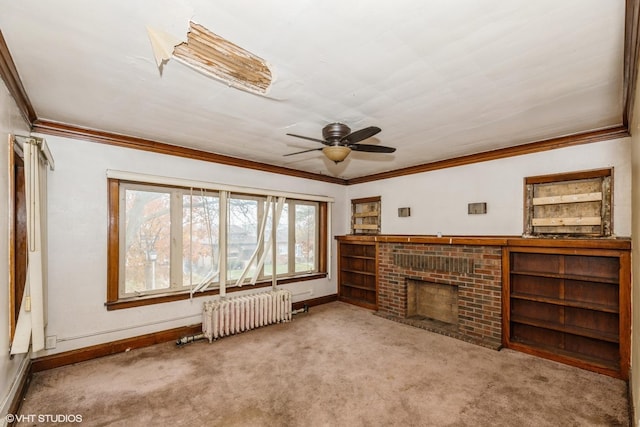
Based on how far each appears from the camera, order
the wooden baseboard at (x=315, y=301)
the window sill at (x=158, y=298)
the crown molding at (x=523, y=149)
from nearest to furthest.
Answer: the crown molding at (x=523, y=149) < the window sill at (x=158, y=298) < the wooden baseboard at (x=315, y=301)

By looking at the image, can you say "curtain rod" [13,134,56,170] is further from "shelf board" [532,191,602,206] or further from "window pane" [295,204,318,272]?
"shelf board" [532,191,602,206]

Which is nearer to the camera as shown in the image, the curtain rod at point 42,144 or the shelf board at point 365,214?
the curtain rod at point 42,144

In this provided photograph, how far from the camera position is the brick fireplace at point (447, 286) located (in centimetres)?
378

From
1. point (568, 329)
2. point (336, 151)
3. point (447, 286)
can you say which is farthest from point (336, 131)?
point (568, 329)

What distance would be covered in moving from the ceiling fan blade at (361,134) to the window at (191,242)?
2.16 metres

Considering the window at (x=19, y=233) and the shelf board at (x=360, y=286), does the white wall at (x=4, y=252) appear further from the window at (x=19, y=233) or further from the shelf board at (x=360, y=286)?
the shelf board at (x=360, y=286)

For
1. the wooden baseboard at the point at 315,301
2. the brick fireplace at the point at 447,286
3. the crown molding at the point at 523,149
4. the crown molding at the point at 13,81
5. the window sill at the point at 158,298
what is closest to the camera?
the crown molding at the point at 13,81

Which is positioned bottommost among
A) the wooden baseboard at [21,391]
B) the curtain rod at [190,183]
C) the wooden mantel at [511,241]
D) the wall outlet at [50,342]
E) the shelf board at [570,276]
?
the wooden baseboard at [21,391]

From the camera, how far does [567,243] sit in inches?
125

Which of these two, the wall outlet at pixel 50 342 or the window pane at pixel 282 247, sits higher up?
the window pane at pixel 282 247

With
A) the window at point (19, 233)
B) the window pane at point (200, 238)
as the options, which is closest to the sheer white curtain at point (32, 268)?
the window at point (19, 233)

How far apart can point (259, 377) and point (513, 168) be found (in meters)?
3.84

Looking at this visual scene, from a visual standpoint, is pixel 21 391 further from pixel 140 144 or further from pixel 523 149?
pixel 523 149

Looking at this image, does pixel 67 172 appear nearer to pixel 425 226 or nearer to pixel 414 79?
pixel 414 79
